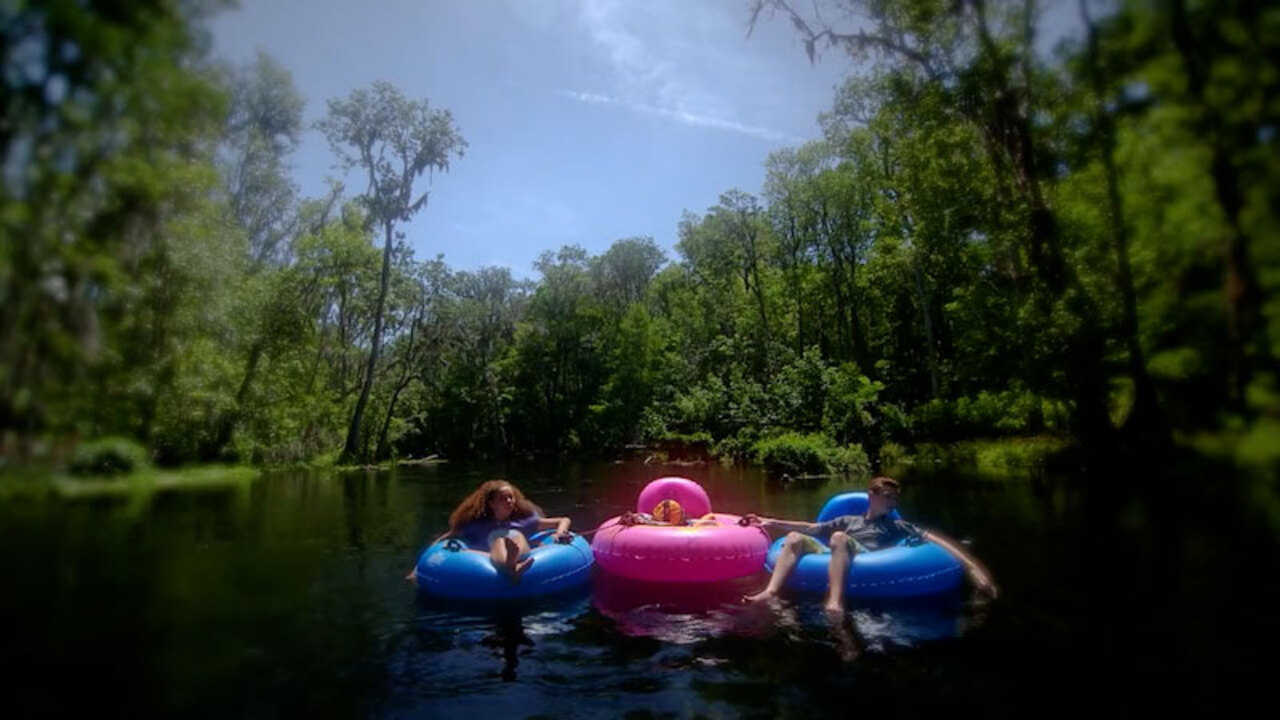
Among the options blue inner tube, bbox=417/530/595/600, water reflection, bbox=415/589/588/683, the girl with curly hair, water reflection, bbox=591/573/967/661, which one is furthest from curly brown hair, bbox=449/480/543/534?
water reflection, bbox=591/573/967/661

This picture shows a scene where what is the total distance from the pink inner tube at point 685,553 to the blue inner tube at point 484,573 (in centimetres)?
49

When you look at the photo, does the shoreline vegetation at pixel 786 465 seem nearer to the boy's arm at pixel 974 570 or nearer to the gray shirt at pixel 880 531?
the boy's arm at pixel 974 570

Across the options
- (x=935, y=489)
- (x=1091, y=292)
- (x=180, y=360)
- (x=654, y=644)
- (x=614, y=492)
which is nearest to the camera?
(x=180, y=360)

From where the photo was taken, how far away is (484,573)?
18.4 feet

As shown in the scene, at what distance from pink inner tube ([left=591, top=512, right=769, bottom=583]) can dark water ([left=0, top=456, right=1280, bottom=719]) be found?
0.20 meters

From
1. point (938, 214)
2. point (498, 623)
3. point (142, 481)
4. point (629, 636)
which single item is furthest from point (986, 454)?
point (142, 481)

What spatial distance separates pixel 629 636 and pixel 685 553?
131cm

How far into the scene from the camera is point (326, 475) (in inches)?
806

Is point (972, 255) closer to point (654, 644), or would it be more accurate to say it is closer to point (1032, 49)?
point (1032, 49)

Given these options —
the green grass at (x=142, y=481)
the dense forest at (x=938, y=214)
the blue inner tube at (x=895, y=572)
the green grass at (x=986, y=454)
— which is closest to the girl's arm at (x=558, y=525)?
the blue inner tube at (x=895, y=572)

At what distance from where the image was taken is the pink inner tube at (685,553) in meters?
6.09

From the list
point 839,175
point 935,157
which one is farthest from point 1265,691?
point 839,175

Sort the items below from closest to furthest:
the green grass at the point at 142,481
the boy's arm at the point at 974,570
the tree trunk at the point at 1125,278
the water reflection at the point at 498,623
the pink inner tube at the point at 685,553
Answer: the green grass at the point at 142,481
the tree trunk at the point at 1125,278
the water reflection at the point at 498,623
the boy's arm at the point at 974,570
the pink inner tube at the point at 685,553

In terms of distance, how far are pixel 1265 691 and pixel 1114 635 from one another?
932 mm
